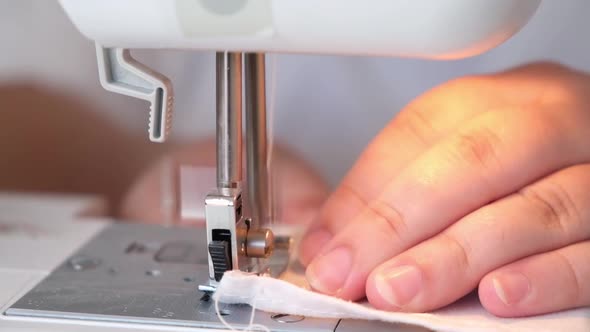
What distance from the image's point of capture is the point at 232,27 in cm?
55

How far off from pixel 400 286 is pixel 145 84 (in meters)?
0.23

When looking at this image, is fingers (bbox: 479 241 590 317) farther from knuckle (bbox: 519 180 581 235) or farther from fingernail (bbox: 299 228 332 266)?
fingernail (bbox: 299 228 332 266)

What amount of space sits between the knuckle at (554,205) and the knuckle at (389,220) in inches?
3.9

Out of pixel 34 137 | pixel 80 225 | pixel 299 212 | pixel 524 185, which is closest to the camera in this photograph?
pixel 524 185

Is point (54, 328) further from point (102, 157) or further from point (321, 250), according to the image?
point (102, 157)

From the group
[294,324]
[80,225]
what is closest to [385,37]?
[294,324]

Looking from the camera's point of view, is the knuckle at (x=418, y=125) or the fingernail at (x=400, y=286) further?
the knuckle at (x=418, y=125)

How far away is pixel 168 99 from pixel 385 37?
0.56 feet

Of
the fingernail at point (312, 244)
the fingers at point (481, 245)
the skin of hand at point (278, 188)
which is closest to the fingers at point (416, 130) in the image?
the fingernail at point (312, 244)

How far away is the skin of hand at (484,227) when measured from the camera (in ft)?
1.94

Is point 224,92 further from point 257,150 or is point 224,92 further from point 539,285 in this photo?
point 539,285

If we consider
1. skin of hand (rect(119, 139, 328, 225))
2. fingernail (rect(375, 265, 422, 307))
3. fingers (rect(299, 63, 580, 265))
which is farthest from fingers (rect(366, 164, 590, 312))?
skin of hand (rect(119, 139, 328, 225))

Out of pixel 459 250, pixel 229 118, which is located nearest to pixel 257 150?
pixel 229 118

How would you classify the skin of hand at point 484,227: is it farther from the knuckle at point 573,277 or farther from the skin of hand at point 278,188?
the skin of hand at point 278,188
